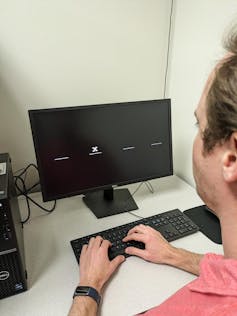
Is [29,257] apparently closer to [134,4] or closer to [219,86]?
[219,86]

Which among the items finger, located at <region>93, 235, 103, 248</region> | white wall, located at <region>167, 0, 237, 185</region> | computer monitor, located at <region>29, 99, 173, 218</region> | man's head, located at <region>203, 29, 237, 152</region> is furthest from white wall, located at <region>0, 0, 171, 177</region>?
man's head, located at <region>203, 29, 237, 152</region>

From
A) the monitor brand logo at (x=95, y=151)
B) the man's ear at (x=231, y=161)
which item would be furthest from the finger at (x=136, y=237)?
the man's ear at (x=231, y=161)

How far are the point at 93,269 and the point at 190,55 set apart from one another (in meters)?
1.07

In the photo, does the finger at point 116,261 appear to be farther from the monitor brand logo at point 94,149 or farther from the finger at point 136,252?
the monitor brand logo at point 94,149

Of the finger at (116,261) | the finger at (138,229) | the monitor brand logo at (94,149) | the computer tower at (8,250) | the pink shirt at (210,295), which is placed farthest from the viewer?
the monitor brand logo at (94,149)

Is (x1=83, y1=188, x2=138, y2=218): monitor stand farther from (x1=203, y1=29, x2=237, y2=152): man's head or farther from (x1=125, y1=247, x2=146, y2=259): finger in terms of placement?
(x1=203, y1=29, x2=237, y2=152): man's head

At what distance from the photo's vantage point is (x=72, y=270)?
898 millimetres

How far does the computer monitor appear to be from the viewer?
103 centimetres

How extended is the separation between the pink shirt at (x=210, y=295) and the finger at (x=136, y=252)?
0.25 meters

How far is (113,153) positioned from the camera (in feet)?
3.79

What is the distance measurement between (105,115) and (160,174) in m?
0.40

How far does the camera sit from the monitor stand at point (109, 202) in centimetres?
119

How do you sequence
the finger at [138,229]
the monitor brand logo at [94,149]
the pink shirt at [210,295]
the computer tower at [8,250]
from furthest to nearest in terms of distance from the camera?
the monitor brand logo at [94,149] → the finger at [138,229] → the computer tower at [8,250] → the pink shirt at [210,295]

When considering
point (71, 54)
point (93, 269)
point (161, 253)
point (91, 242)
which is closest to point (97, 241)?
point (91, 242)
